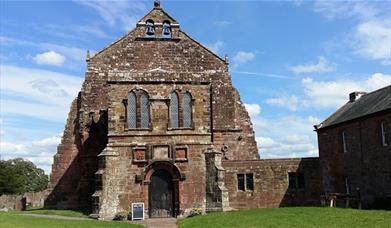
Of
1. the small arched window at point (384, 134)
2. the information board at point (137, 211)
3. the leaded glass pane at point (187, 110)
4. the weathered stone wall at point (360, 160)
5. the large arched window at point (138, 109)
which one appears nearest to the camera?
the information board at point (137, 211)

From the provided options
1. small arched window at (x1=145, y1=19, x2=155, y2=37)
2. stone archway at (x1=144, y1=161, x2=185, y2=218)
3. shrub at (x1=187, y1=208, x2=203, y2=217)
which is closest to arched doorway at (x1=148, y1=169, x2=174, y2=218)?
stone archway at (x1=144, y1=161, x2=185, y2=218)

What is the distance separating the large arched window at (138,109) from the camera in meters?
31.1

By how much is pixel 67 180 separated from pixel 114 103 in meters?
11.3

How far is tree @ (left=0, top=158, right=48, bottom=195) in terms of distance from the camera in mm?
81525

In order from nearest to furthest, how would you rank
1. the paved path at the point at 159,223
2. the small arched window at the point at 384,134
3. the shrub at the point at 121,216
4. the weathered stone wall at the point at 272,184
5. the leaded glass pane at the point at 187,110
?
the paved path at the point at 159,223 < the shrub at the point at 121,216 < the small arched window at the point at 384,134 < the leaded glass pane at the point at 187,110 < the weathered stone wall at the point at 272,184

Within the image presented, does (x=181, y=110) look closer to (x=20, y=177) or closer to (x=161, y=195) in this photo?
(x=161, y=195)

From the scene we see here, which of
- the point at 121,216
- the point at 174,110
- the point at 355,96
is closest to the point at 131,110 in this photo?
the point at 174,110

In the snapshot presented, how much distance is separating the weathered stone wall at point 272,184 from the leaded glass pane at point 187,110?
15.0 ft

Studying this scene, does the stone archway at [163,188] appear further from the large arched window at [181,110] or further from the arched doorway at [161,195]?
the large arched window at [181,110]

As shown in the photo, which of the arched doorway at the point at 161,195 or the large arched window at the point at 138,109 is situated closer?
the arched doorway at the point at 161,195

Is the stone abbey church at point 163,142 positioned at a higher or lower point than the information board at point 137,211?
higher

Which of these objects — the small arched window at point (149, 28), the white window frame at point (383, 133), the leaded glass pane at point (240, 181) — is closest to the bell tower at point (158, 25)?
the small arched window at point (149, 28)

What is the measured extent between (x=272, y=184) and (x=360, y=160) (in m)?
6.34

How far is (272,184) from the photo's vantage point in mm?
33469
